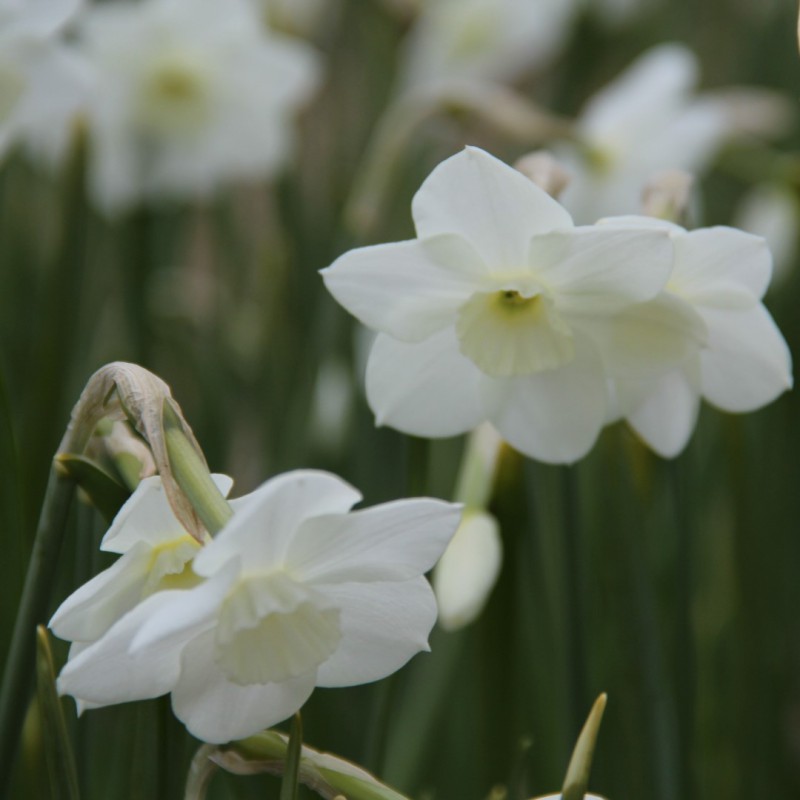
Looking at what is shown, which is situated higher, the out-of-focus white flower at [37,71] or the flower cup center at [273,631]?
the out-of-focus white flower at [37,71]

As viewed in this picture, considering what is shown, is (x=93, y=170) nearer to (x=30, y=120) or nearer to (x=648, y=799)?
(x=30, y=120)

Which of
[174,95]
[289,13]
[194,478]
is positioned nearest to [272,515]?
[194,478]

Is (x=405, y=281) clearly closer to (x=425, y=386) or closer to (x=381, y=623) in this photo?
(x=425, y=386)

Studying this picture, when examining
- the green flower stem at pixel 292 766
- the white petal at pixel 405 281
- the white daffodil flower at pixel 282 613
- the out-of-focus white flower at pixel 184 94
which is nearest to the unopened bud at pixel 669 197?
the white petal at pixel 405 281

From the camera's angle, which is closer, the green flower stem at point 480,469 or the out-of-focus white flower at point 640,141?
the green flower stem at point 480,469

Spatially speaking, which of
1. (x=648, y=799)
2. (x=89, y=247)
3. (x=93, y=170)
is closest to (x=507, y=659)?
A: (x=648, y=799)

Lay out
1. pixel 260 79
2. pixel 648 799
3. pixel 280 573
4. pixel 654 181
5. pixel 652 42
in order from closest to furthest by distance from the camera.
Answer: pixel 280 573, pixel 654 181, pixel 648 799, pixel 260 79, pixel 652 42

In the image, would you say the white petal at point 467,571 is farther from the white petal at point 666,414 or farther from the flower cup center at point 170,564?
the flower cup center at point 170,564
